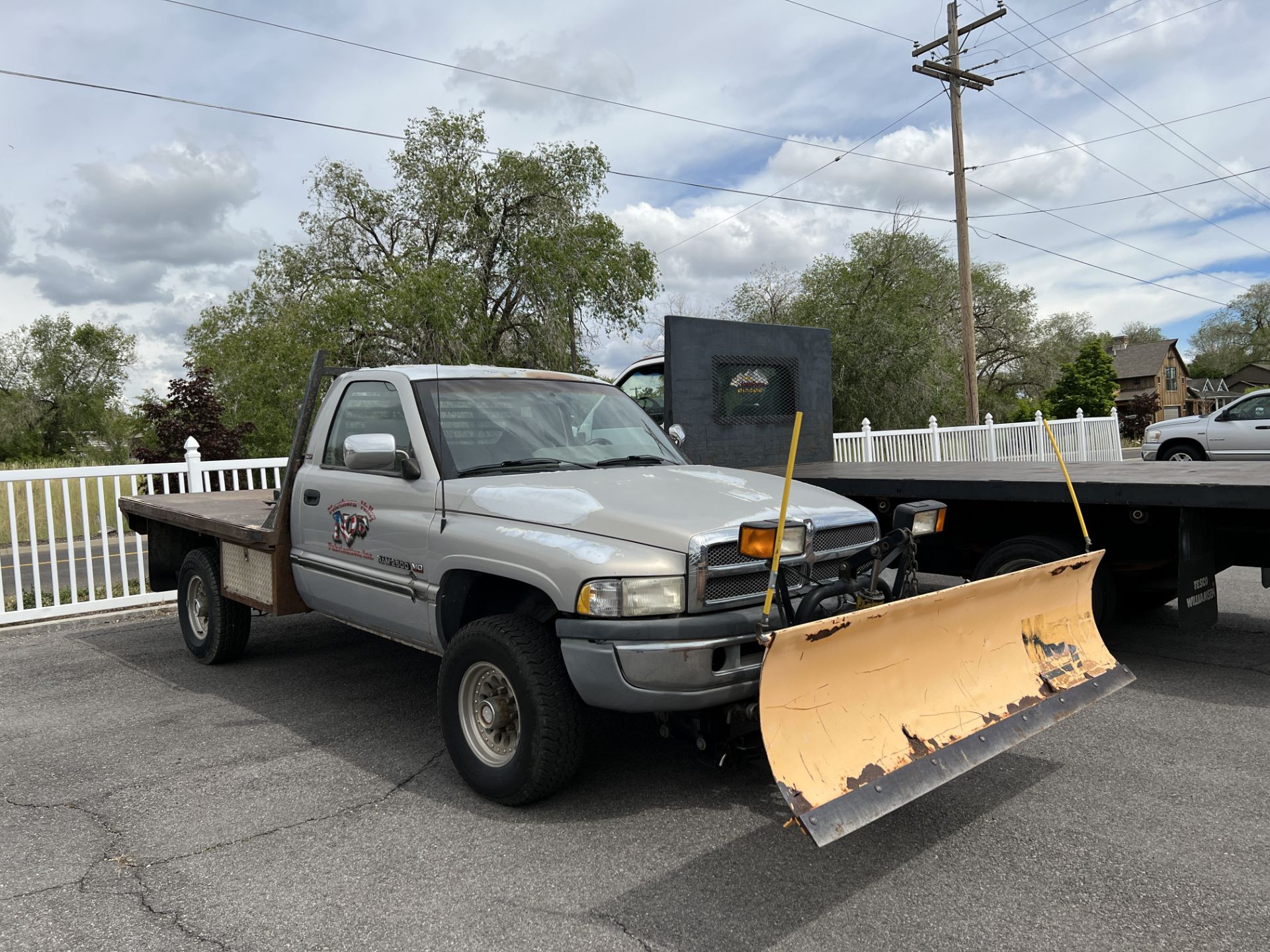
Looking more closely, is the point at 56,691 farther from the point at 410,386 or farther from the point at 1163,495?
the point at 1163,495

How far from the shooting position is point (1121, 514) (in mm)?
5895

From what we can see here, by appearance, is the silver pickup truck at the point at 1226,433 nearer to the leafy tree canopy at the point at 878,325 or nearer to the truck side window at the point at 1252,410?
the truck side window at the point at 1252,410

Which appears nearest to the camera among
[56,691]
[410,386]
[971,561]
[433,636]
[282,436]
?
[433,636]

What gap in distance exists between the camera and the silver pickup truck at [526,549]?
3.53 m

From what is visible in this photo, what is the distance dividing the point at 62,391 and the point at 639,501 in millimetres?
69864

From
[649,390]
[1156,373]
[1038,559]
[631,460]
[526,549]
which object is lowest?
[1038,559]

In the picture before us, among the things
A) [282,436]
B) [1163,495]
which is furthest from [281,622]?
[282,436]

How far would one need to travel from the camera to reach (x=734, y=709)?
3.62 metres

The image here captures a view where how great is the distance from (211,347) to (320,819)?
1608 inches

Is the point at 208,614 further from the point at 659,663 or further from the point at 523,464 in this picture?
the point at 659,663

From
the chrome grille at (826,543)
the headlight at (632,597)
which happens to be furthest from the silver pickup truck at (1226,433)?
the headlight at (632,597)

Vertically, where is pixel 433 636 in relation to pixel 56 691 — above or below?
above

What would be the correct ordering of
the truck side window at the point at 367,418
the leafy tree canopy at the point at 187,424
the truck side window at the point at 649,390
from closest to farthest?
the truck side window at the point at 367,418 < the truck side window at the point at 649,390 < the leafy tree canopy at the point at 187,424

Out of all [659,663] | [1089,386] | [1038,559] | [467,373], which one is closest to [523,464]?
[467,373]
